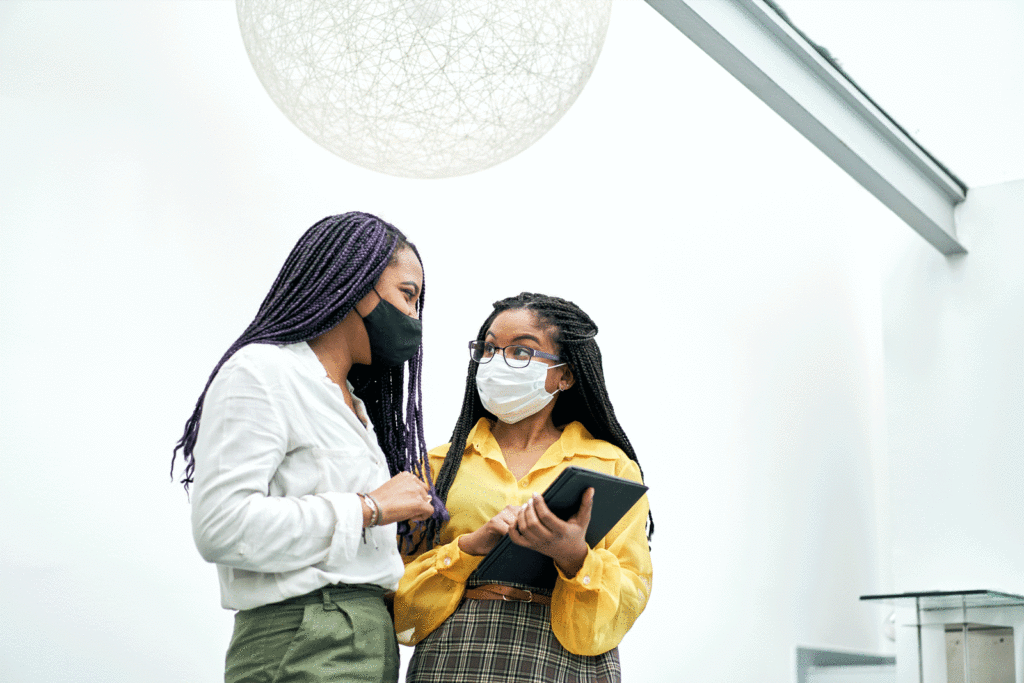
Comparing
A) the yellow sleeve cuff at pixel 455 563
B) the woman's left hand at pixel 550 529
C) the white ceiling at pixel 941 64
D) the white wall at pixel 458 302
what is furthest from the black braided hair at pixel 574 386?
the white ceiling at pixel 941 64

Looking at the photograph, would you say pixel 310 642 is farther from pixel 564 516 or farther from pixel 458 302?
pixel 458 302

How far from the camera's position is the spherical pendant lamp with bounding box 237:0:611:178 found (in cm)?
211

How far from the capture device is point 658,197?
14.7 ft

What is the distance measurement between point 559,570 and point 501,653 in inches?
7.6

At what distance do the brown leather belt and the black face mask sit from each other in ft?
1.60

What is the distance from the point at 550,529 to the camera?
1945mm

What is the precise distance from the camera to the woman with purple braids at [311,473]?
170 cm

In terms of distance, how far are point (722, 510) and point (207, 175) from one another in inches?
99.5

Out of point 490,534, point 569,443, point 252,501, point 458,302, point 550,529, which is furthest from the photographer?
point 458,302

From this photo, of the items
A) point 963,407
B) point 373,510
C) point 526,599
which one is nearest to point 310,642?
point 373,510

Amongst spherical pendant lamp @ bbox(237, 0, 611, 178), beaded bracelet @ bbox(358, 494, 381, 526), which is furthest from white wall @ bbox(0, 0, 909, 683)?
beaded bracelet @ bbox(358, 494, 381, 526)

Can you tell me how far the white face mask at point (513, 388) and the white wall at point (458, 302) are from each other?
35.0 inches

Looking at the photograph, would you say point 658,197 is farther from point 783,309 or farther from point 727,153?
point 783,309

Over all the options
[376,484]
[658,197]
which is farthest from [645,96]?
[376,484]
